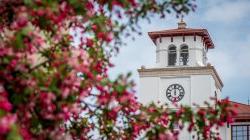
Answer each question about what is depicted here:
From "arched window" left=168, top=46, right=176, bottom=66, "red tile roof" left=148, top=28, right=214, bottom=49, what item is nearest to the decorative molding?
"arched window" left=168, top=46, right=176, bottom=66

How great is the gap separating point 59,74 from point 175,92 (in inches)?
1686

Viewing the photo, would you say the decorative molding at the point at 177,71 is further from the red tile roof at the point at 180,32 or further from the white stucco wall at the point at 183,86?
the red tile roof at the point at 180,32

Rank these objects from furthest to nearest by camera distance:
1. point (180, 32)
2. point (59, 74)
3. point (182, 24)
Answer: point (182, 24), point (180, 32), point (59, 74)

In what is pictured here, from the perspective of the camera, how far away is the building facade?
49.4 meters

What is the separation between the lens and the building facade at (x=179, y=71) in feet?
162

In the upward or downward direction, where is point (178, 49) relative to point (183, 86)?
upward

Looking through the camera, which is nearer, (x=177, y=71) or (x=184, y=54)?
(x=177, y=71)

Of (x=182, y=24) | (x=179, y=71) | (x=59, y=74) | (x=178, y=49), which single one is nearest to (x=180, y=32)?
(x=178, y=49)

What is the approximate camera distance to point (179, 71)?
4941cm

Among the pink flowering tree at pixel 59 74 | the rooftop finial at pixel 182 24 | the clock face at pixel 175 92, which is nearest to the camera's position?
the pink flowering tree at pixel 59 74

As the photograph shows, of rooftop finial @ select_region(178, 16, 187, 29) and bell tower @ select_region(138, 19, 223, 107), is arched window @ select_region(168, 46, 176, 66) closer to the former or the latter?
bell tower @ select_region(138, 19, 223, 107)

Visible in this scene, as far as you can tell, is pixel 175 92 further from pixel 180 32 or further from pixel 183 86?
pixel 180 32

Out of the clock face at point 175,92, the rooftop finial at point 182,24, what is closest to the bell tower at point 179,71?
the clock face at point 175,92

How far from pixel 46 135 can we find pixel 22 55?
95cm
